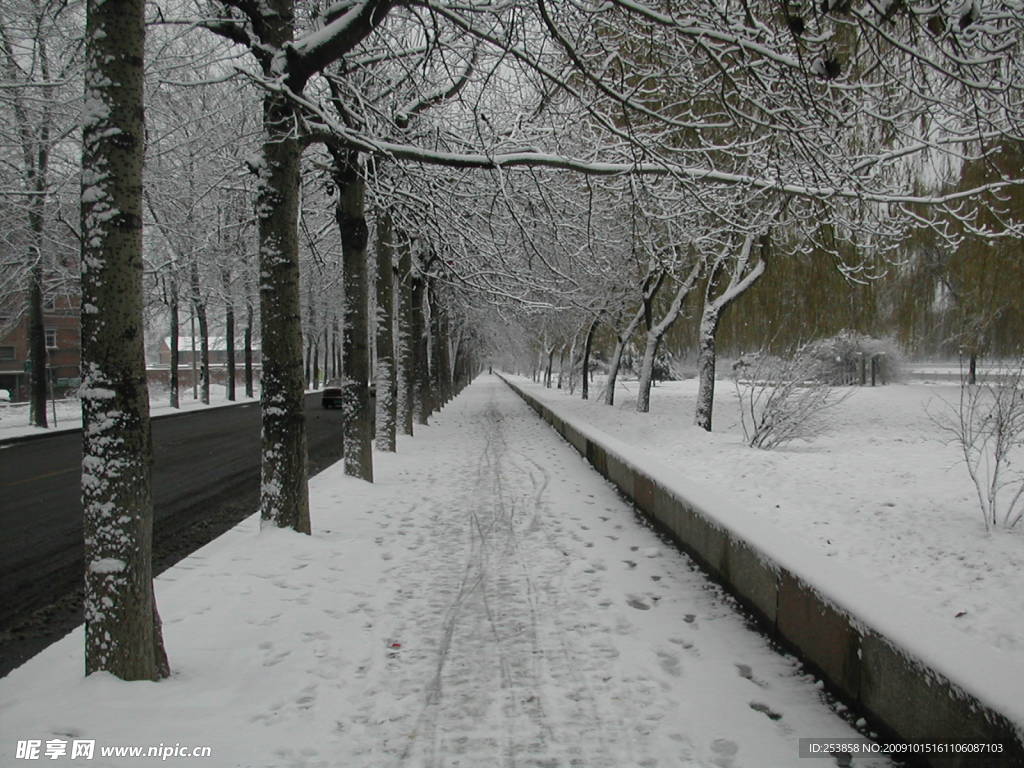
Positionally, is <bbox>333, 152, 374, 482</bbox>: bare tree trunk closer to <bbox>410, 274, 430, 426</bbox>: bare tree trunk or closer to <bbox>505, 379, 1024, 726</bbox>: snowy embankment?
<bbox>505, 379, 1024, 726</bbox>: snowy embankment

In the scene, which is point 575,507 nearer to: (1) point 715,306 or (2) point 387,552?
(2) point 387,552

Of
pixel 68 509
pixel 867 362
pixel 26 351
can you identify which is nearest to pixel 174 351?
pixel 26 351

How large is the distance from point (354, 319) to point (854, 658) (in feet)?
22.9

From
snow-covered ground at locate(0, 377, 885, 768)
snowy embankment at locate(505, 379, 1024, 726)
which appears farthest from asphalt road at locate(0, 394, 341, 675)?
snowy embankment at locate(505, 379, 1024, 726)

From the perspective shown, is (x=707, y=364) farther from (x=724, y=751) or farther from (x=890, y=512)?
(x=724, y=751)

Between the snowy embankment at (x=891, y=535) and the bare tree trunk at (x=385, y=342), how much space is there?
3.98 meters

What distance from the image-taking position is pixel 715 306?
1586 centimetres

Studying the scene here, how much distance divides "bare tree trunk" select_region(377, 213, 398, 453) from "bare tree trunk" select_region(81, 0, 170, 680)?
7.77 m

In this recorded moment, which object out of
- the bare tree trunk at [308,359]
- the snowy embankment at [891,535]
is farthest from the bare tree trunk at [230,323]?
the snowy embankment at [891,535]

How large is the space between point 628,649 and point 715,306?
13.1m

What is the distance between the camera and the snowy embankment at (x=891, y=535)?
2990 millimetres

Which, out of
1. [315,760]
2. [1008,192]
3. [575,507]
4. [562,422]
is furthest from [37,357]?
[1008,192]

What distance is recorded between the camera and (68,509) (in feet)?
27.0

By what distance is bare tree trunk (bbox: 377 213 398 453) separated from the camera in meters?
11.3
